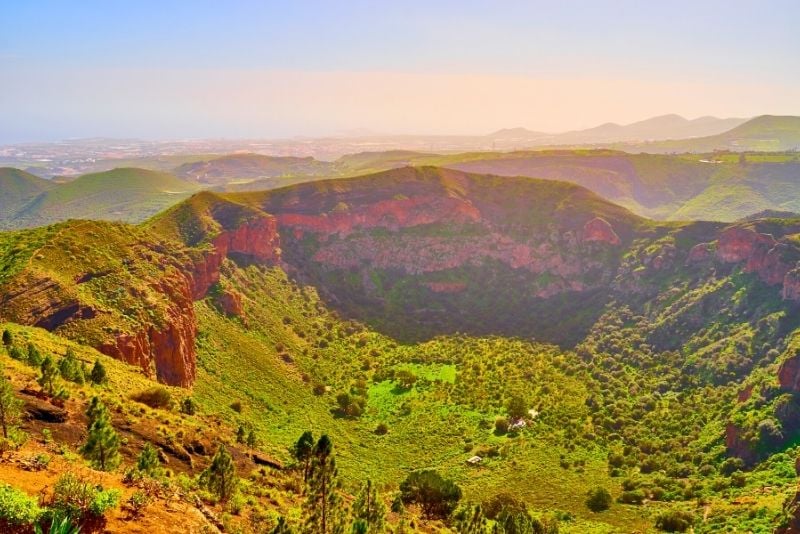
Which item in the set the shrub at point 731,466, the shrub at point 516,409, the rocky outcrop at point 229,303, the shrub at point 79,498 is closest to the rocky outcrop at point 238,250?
the rocky outcrop at point 229,303

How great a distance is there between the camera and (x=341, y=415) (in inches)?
3201

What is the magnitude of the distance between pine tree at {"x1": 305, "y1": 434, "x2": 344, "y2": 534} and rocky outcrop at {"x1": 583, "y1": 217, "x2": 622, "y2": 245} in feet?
415

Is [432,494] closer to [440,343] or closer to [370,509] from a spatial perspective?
[370,509]

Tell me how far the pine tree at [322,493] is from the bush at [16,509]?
1627cm

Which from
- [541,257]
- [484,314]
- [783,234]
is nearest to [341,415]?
[484,314]

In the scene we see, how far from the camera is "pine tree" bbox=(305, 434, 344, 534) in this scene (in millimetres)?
30625

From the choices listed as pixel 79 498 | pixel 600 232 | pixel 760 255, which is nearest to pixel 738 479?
pixel 760 255

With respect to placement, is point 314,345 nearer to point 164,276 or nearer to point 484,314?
point 164,276

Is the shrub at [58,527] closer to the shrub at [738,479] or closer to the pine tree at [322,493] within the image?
the pine tree at [322,493]

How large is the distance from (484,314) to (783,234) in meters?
70.4

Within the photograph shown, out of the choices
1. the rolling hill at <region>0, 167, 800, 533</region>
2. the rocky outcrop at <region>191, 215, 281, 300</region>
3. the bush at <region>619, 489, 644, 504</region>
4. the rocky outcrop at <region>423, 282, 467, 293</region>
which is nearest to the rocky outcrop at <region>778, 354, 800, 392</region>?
the rolling hill at <region>0, 167, 800, 533</region>

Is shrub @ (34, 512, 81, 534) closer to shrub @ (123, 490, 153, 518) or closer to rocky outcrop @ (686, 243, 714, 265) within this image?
shrub @ (123, 490, 153, 518)

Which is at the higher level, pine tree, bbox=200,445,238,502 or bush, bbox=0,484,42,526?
bush, bbox=0,484,42,526

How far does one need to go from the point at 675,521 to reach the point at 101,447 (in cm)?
5979
